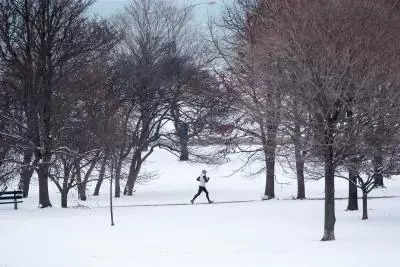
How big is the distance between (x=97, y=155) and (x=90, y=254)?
13.0m

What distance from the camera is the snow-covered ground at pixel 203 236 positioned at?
13.3m

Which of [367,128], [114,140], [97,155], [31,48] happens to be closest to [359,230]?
[367,128]

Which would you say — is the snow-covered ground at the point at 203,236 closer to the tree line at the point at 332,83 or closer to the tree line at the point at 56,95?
the tree line at the point at 332,83

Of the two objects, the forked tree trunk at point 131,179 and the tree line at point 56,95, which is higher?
the tree line at point 56,95

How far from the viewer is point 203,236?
1712cm

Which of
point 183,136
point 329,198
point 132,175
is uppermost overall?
point 183,136

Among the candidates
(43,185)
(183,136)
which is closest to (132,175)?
(183,136)

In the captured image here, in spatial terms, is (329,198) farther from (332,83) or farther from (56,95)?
(56,95)

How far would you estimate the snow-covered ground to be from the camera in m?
13.3

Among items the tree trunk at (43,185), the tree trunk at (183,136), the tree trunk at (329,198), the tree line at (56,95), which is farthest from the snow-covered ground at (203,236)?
the tree trunk at (183,136)

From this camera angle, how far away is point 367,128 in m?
14.8

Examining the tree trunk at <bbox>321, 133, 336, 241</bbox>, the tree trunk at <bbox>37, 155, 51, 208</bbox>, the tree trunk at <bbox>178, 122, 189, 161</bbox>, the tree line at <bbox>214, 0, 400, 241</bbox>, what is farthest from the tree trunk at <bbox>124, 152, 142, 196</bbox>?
the tree trunk at <bbox>321, 133, 336, 241</bbox>

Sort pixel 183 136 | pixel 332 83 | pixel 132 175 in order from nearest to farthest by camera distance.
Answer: pixel 332 83 → pixel 132 175 → pixel 183 136

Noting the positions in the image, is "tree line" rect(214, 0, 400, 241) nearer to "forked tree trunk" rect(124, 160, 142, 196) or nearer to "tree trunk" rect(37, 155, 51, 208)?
"tree trunk" rect(37, 155, 51, 208)
